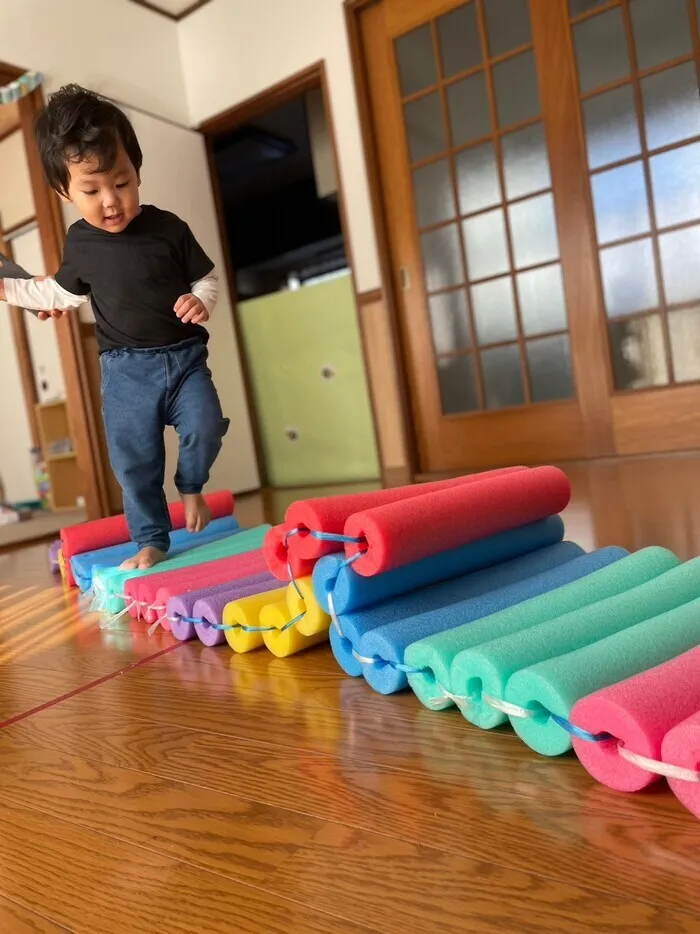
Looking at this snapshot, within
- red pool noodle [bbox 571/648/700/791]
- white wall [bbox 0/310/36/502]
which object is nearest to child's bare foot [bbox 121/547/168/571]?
red pool noodle [bbox 571/648/700/791]

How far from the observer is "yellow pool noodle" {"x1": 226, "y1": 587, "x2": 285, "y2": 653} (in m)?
1.28

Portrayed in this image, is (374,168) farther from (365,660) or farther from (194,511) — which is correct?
(365,660)

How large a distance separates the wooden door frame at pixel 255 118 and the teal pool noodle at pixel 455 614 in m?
2.57

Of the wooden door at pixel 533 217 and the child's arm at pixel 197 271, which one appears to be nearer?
the child's arm at pixel 197 271

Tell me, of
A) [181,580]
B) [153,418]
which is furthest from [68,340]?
[181,580]

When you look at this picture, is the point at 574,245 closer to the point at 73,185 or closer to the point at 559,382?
the point at 559,382

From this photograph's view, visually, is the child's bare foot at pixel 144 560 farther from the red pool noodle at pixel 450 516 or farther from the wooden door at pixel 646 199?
the wooden door at pixel 646 199

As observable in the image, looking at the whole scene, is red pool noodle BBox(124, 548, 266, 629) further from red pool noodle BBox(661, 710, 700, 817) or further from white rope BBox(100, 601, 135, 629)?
red pool noodle BBox(661, 710, 700, 817)

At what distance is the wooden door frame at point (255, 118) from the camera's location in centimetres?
365

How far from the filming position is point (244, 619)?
1.27 metres

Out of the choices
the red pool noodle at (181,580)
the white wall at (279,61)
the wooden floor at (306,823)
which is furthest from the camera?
the white wall at (279,61)

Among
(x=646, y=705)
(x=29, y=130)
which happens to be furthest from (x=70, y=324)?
(x=646, y=705)

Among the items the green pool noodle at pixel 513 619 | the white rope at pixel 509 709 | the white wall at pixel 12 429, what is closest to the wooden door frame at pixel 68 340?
the white wall at pixel 12 429

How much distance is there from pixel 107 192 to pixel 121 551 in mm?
923
